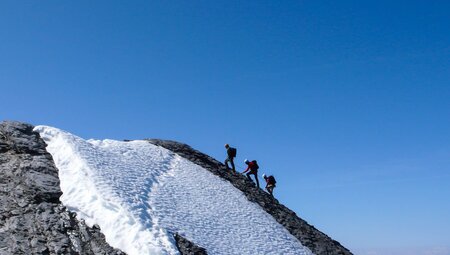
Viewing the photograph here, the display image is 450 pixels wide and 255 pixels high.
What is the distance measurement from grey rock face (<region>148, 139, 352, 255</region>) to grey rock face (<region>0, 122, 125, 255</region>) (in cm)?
1140

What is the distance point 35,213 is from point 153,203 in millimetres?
4714

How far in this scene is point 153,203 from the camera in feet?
61.8

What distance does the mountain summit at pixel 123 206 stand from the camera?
15.5 m

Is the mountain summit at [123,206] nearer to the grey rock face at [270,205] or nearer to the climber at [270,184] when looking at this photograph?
the grey rock face at [270,205]

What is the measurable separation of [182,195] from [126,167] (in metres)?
3.28

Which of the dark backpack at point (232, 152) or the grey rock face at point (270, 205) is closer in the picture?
the grey rock face at point (270, 205)

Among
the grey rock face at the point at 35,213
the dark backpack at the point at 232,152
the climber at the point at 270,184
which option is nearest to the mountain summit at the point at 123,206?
Answer: the grey rock face at the point at 35,213

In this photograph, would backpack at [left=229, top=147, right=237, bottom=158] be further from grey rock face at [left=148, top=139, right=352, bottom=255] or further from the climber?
the climber

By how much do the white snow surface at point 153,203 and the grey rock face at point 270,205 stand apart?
3.58 feet

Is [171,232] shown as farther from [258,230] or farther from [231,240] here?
[258,230]

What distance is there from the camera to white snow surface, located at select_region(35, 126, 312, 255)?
53.1ft

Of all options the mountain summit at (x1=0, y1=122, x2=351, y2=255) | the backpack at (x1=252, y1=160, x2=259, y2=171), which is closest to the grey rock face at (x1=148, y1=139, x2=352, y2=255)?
the mountain summit at (x1=0, y1=122, x2=351, y2=255)

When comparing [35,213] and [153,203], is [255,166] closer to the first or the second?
[153,203]

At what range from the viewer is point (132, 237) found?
606 inches
